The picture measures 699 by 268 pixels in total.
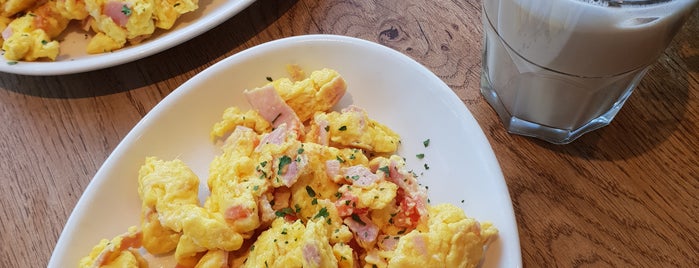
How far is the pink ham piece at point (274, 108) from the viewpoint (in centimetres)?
122

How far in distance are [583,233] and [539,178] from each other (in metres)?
0.14

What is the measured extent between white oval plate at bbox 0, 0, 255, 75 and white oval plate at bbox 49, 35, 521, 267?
0.47ft

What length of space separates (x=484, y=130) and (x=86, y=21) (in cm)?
96

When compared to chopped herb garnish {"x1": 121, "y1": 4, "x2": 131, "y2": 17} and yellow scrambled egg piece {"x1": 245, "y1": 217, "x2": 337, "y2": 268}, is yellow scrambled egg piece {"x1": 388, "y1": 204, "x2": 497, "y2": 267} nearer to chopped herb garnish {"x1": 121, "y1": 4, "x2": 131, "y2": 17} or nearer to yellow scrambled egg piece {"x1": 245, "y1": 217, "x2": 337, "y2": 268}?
yellow scrambled egg piece {"x1": 245, "y1": 217, "x2": 337, "y2": 268}

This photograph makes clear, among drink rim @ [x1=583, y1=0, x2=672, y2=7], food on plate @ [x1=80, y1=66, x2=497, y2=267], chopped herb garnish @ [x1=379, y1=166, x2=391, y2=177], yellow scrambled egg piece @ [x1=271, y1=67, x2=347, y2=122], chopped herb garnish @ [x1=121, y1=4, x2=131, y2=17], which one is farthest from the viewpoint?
chopped herb garnish @ [x1=121, y1=4, x2=131, y2=17]

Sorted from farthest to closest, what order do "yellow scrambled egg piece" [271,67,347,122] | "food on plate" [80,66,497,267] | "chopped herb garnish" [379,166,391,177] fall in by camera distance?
"yellow scrambled egg piece" [271,67,347,122] < "chopped herb garnish" [379,166,391,177] < "food on plate" [80,66,497,267]

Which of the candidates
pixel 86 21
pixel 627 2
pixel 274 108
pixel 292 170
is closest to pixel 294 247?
pixel 292 170

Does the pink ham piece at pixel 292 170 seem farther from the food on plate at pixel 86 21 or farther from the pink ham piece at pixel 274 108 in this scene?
the food on plate at pixel 86 21

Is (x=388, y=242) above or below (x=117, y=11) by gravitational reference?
below

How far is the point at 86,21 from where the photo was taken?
1.47 meters

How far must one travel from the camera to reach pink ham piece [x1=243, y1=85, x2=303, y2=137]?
122cm

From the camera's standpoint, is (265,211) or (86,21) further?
(86,21)

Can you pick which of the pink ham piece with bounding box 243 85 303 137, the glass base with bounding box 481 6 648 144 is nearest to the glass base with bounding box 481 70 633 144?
the glass base with bounding box 481 6 648 144

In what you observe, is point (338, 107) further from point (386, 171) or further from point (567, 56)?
point (567, 56)
